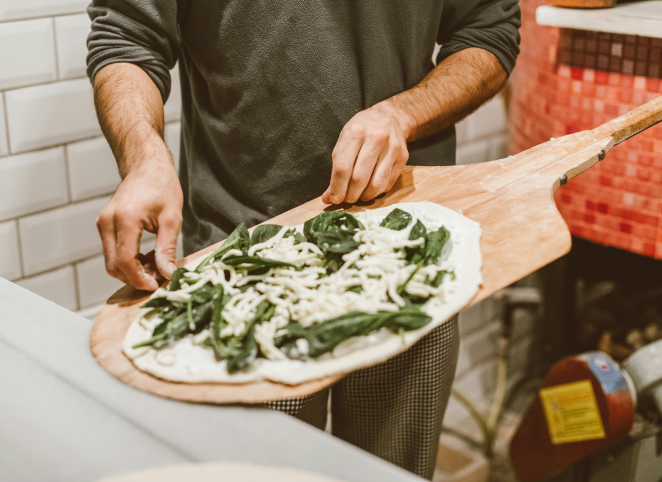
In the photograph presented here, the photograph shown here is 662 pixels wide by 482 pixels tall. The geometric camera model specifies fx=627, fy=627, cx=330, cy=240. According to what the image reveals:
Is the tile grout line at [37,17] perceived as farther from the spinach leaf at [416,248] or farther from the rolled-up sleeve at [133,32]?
the spinach leaf at [416,248]

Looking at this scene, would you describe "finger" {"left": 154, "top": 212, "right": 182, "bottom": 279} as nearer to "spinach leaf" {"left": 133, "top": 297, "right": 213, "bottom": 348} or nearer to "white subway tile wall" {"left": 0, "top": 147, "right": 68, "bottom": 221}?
"spinach leaf" {"left": 133, "top": 297, "right": 213, "bottom": 348}

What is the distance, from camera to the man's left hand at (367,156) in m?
1.02

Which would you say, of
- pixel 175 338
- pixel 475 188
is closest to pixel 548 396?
pixel 475 188

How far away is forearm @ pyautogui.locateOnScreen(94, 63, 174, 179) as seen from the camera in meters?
0.97

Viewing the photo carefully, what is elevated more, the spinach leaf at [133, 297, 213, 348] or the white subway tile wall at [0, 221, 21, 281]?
the spinach leaf at [133, 297, 213, 348]

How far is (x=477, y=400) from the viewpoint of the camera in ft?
8.21

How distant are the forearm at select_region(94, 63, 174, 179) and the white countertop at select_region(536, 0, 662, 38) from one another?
3.32ft

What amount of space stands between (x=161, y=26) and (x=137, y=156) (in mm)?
262

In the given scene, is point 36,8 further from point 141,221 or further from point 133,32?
point 141,221

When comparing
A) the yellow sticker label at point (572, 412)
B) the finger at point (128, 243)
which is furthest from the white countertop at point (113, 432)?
the yellow sticker label at point (572, 412)

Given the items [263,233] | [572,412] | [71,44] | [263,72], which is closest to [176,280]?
[263,233]

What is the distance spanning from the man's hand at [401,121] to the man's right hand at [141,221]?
277 millimetres

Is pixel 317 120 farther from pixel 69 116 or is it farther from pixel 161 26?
pixel 69 116

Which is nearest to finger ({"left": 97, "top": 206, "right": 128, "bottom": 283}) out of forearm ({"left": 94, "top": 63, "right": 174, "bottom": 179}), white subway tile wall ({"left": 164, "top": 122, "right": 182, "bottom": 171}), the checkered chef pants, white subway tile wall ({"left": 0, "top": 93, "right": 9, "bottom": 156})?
forearm ({"left": 94, "top": 63, "right": 174, "bottom": 179})
